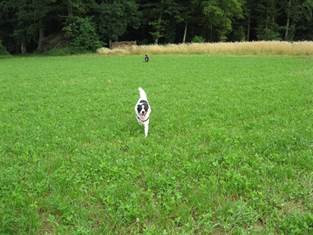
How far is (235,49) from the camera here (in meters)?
32.0

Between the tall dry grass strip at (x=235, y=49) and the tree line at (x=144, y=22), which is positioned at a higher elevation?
the tree line at (x=144, y=22)

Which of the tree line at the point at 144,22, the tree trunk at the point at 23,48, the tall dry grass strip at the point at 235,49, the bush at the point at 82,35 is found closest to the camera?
the tall dry grass strip at the point at 235,49

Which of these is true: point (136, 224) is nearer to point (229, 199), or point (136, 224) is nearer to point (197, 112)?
point (229, 199)

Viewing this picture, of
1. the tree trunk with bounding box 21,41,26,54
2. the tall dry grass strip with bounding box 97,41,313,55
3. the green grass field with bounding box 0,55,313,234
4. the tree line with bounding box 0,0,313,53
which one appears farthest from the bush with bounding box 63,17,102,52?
the green grass field with bounding box 0,55,313,234

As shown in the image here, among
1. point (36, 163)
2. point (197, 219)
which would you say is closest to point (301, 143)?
point (197, 219)

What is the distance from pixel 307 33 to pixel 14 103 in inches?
2101

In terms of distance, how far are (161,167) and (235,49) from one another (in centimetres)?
2854

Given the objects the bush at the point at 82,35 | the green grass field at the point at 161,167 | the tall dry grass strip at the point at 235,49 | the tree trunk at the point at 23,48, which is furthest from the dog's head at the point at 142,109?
the tree trunk at the point at 23,48

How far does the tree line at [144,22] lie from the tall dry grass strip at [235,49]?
28.1 ft

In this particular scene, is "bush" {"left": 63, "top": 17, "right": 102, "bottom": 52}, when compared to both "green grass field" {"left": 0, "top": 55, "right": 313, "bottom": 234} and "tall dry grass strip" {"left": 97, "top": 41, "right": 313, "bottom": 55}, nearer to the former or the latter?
"tall dry grass strip" {"left": 97, "top": 41, "right": 313, "bottom": 55}

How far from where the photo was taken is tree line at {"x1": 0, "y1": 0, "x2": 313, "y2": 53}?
44969 mm

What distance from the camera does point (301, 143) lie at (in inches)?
233

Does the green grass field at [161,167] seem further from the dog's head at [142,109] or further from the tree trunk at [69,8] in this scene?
the tree trunk at [69,8]

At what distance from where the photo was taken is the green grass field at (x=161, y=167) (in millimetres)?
3709
